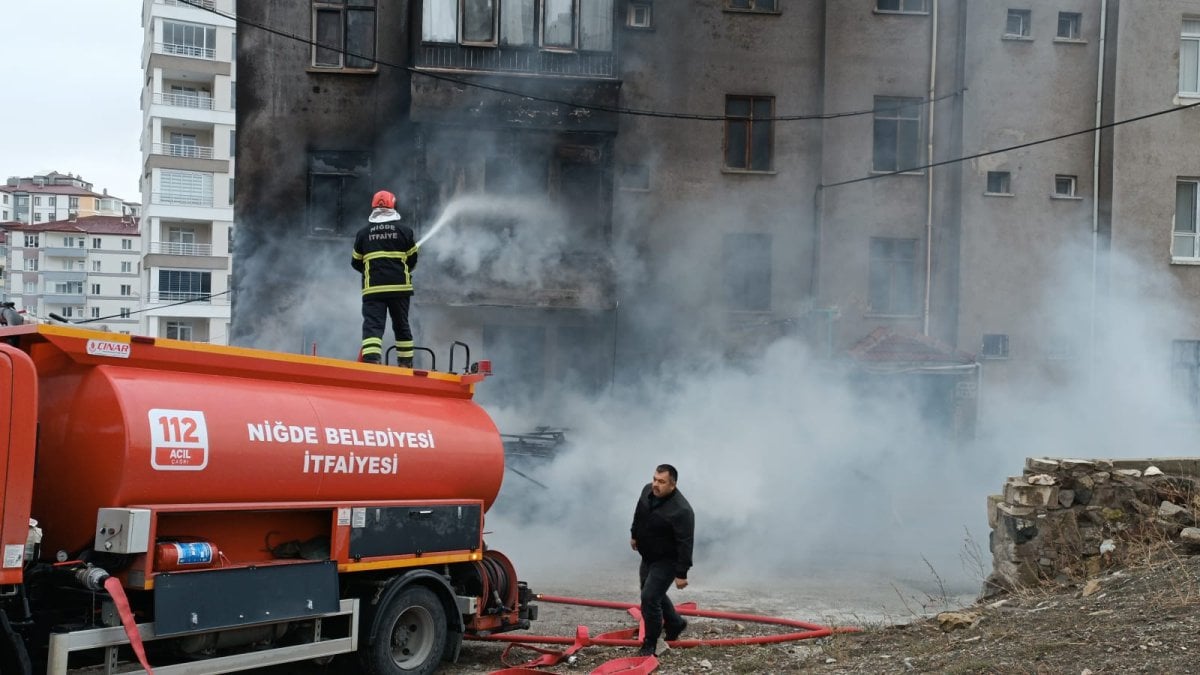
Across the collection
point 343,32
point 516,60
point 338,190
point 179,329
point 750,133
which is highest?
point 343,32

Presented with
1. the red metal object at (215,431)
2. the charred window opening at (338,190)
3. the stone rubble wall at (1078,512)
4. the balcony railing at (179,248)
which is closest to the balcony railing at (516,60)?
the charred window opening at (338,190)

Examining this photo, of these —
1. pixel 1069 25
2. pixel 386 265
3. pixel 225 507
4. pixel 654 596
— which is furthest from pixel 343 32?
pixel 225 507

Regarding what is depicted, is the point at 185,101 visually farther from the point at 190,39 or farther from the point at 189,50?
the point at 190,39

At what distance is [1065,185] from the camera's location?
2550 centimetres

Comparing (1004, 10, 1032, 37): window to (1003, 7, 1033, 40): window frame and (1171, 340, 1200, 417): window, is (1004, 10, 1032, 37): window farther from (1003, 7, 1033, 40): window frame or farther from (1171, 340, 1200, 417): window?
(1171, 340, 1200, 417): window

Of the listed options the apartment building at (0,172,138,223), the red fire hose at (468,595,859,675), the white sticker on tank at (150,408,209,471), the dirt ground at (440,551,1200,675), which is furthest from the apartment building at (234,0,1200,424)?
the apartment building at (0,172,138,223)

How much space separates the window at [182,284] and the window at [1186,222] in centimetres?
4669

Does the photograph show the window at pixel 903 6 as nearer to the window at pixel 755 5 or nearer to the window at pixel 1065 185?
the window at pixel 755 5

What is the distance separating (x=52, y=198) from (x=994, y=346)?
151838mm

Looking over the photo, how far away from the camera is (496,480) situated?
924 cm

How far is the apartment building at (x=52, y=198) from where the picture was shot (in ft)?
497

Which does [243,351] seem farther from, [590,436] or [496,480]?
[590,436]

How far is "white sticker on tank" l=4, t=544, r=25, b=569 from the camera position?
5965mm

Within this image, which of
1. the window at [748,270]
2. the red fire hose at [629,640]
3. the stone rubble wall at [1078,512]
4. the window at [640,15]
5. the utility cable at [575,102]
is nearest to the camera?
the red fire hose at [629,640]
